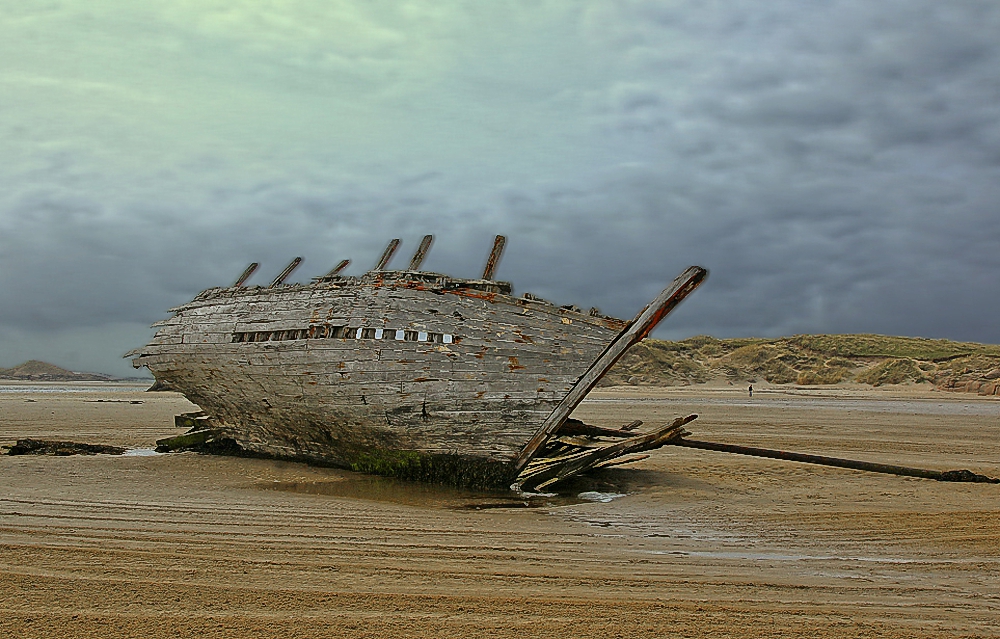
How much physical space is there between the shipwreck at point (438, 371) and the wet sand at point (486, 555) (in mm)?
546

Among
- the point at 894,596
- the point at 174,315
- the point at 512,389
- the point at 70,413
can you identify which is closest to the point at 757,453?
the point at 512,389

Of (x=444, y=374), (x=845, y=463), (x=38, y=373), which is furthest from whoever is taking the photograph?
(x=38, y=373)

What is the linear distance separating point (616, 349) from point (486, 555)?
4.00 meters

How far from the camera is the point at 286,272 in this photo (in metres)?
13.0

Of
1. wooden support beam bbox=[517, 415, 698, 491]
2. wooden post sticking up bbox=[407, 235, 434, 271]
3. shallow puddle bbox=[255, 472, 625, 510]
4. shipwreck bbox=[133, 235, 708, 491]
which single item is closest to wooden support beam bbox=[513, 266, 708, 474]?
shipwreck bbox=[133, 235, 708, 491]

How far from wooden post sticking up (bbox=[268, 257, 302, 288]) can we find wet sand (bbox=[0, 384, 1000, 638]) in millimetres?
3065

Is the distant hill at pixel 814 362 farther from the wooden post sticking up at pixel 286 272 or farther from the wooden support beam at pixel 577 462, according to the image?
the wooden support beam at pixel 577 462

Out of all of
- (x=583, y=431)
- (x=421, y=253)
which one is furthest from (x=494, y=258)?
(x=583, y=431)

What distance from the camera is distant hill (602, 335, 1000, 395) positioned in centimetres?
4934

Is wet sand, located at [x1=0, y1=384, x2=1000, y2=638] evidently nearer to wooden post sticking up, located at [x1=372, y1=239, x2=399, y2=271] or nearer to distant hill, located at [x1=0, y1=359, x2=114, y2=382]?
wooden post sticking up, located at [x1=372, y1=239, x2=399, y2=271]

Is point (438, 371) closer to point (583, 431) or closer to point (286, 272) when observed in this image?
point (583, 431)

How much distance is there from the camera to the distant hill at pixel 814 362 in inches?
1943

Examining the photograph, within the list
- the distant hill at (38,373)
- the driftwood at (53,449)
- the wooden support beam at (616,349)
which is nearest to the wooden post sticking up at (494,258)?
the wooden support beam at (616,349)

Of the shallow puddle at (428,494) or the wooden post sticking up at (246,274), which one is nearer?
the shallow puddle at (428,494)
